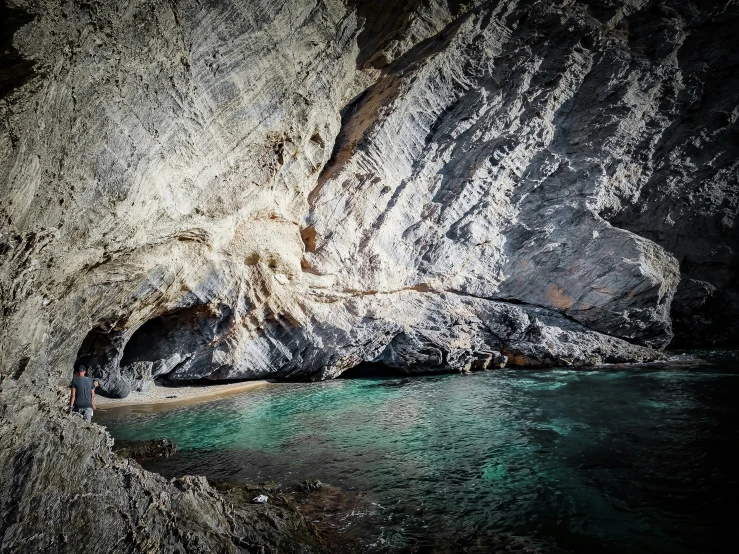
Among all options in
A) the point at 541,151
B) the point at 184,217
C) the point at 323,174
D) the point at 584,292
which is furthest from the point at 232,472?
the point at 541,151

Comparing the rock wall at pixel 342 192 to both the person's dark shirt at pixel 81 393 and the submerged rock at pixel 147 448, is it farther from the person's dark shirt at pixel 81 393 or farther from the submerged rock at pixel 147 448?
the submerged rock at pixel 147 448

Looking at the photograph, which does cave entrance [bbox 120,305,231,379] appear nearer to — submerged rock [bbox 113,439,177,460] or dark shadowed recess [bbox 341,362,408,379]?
dark shadowed recess [bbox 341,362,408,379]

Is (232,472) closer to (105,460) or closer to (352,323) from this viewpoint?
(105,460)

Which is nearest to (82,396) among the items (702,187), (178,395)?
(178,395)

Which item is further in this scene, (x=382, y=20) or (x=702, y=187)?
(x=382, y=20)

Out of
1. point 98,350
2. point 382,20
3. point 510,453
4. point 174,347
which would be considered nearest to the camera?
point 510,453

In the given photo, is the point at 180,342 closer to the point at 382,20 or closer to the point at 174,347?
the point at 174,347

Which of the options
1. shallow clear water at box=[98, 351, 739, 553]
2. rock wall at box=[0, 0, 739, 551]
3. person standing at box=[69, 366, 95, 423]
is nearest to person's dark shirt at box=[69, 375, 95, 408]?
person standing at box=[69, 366, 95, 423]
